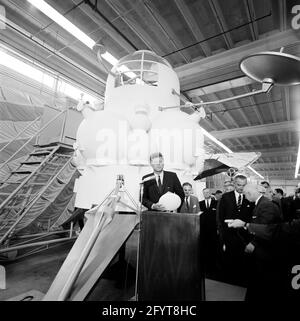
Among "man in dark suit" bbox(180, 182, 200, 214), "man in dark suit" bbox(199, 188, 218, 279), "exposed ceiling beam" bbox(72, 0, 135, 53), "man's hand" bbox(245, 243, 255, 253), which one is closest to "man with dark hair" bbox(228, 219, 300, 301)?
"man's hand" bbox(245, 243, 255, 253)

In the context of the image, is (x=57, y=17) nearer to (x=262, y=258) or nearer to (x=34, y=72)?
(x=34, y=72)

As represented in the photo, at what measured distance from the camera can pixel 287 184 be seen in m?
23.8

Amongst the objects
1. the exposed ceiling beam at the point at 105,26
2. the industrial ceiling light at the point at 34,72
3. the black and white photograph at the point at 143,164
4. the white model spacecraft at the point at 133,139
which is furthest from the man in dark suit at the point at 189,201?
the industrial ceiling light at the point at 34,72

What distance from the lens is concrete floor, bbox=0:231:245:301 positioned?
2.51m

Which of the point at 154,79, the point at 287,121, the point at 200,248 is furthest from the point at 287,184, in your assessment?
the point at 200,248

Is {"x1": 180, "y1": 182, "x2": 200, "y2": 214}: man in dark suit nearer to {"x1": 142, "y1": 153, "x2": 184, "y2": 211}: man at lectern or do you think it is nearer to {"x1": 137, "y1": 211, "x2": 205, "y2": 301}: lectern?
{"x1": 142, "y1": 153, "x2": 184, "y2": 211}: man at lectern

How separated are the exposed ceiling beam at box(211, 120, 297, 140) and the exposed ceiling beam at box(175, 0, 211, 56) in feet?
17.6

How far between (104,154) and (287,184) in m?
26.0

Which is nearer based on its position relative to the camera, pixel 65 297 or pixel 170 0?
pixel 65 297

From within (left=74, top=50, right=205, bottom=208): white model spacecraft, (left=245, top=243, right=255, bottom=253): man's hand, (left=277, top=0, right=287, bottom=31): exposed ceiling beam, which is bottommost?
(left=245, top=243, right=255, bottom=253): man's hand

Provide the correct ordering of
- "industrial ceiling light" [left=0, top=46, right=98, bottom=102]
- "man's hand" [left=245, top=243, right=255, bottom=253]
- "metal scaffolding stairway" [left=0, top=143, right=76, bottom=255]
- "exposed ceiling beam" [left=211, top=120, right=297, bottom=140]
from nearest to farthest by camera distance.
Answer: "man's hand" [left=245, top=243, right=255, bottom=253], "metal scaffolding stairway" [left=0, top=143, right=76, bottom=255], "industrial ceiling light" [left=0, top=46, right=98, bottom=102], "exposed ceiling beam" [left=211, top=120, right=297, bottom=140]

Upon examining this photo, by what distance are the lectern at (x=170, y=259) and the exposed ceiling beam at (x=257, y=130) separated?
819cm
